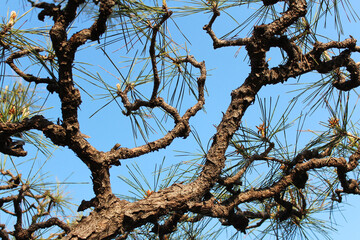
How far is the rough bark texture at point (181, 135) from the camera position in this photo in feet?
3.70

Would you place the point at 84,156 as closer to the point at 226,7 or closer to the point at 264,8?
the point at 226,7

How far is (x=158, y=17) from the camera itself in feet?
4.37

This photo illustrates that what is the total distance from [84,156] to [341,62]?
41.3 inches

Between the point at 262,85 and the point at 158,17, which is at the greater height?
the point at 158,17

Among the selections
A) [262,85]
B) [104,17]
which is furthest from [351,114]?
[104,17]

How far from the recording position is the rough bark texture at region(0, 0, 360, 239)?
3.70 feet

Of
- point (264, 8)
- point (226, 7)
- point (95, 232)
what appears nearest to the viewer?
point (95, 232)

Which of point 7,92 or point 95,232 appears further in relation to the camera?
point 7,92

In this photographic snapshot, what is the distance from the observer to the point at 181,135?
139 centimetres

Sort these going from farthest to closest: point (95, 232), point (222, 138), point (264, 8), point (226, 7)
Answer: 1. point (264, 8)
2. point (226, 7)
3. point (222, 138)
4. point (95, 232)

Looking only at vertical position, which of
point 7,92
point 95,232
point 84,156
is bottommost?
point 95,232

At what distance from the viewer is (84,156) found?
1.18 meters

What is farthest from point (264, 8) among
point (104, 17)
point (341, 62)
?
point (104, 17)

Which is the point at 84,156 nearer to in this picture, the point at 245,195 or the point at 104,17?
the point at 104,17
